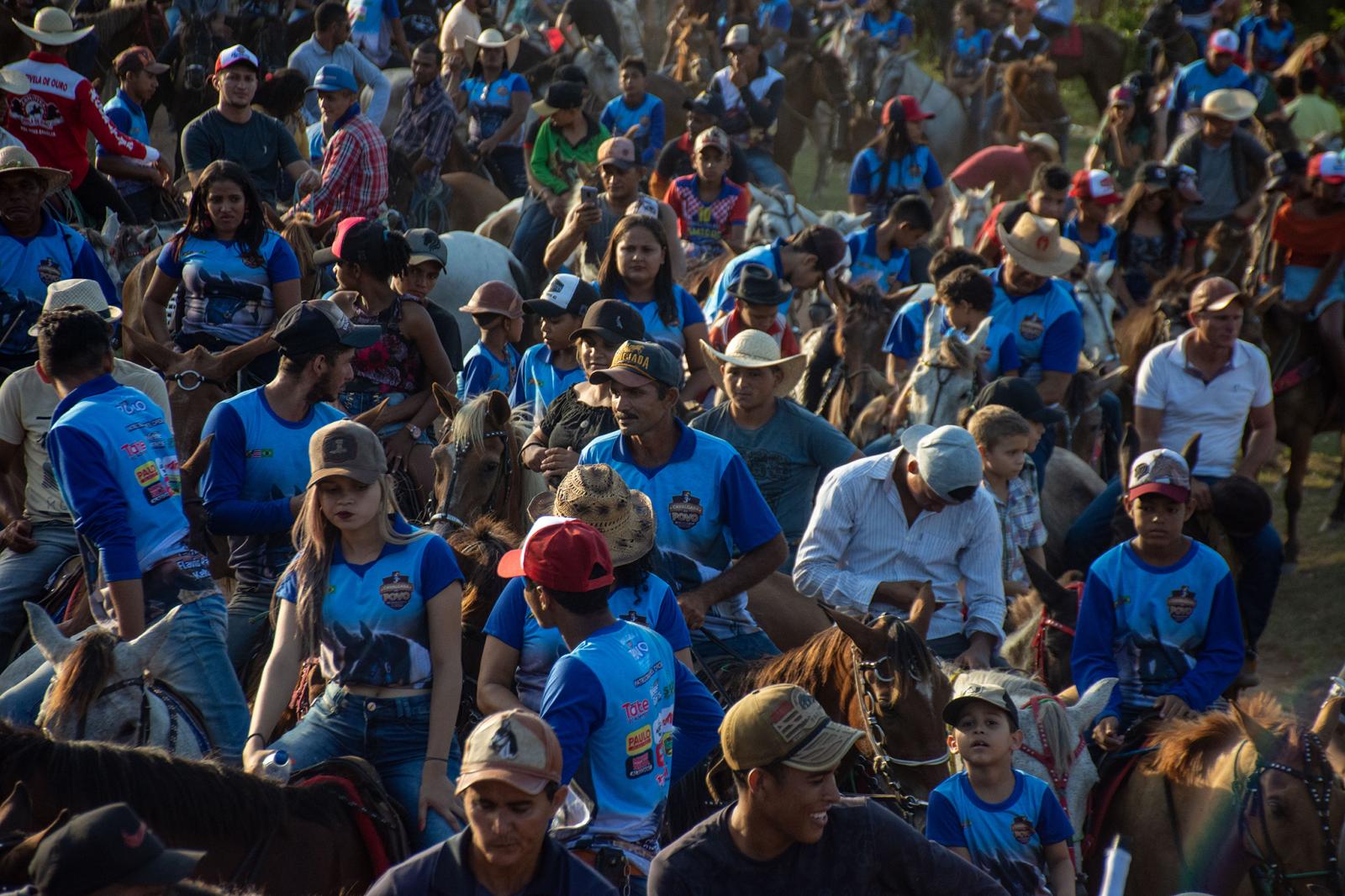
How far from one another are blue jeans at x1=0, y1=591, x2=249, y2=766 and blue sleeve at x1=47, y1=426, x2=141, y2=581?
257 millimetres

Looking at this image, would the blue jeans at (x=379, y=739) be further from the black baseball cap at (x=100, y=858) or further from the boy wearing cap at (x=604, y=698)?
the black baseball cap at (x=100, y=858)

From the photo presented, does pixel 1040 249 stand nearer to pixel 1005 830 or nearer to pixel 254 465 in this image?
pixel 254 465

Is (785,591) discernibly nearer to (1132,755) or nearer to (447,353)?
(1132,755)

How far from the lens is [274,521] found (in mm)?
5570

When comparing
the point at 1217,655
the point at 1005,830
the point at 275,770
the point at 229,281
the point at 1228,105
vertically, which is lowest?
the point at 1228,105

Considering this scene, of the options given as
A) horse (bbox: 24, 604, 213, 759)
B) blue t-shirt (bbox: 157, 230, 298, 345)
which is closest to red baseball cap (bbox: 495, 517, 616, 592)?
horse (bbox: 24, 604, 213, 759)

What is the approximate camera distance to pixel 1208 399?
9.16 metres

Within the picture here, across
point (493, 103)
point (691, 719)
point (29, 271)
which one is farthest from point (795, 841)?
point (493, 103)

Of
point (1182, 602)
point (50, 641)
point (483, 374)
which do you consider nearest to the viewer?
point (50, 641)

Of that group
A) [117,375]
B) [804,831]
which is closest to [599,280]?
[117,375]

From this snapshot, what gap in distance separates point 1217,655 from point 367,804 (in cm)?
357

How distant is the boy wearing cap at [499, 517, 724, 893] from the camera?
3.88 meters

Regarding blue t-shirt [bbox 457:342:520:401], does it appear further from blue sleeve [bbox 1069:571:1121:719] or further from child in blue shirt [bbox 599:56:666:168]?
child in blue shirt [bbox 599:56:666:168]

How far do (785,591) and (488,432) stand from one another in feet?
5.16
